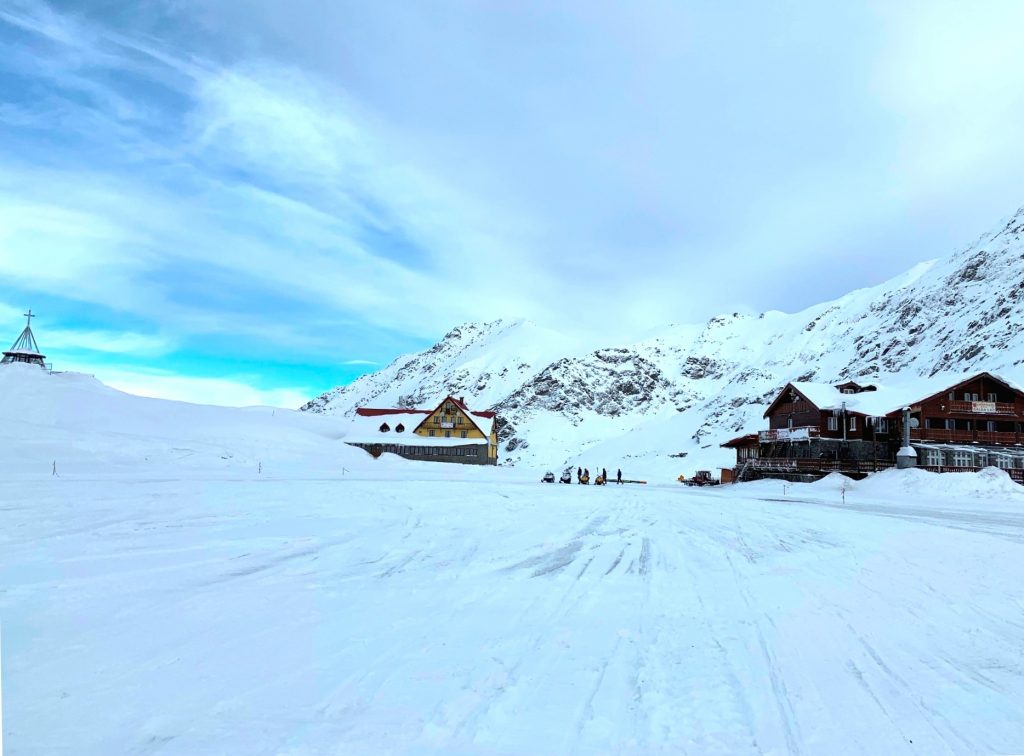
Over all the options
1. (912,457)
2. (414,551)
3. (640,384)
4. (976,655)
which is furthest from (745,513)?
(640,384)

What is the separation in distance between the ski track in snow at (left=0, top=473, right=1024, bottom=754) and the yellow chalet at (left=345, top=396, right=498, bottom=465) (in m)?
63.8

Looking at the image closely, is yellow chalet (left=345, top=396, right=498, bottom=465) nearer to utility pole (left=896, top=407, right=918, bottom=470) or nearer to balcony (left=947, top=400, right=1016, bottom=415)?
utility pole (left=896, top=407, right=918, bottom=470)

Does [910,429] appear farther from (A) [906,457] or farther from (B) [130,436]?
(B) [130,436]

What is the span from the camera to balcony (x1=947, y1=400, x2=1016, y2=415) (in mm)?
51531

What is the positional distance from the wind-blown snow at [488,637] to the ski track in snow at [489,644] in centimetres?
3

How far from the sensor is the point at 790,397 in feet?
204

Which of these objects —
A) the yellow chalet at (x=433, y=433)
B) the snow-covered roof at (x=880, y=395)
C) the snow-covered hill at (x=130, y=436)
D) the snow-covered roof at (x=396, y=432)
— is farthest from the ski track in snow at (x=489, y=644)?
the yellow chalet at (x=433, y=433)

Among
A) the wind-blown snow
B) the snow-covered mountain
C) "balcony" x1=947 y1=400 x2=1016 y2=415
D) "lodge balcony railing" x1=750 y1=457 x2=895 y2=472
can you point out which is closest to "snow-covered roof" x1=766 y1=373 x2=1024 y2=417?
"balcony" x1=947 y1=400 x2=1016 y2=415

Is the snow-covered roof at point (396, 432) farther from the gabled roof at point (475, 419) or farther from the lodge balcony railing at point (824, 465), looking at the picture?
the lodge balcony railing at point (824, 465)

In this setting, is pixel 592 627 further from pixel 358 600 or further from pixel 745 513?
pixel 745 513

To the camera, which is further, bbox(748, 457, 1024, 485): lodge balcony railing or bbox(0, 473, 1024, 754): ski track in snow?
bbox(748, 457, 1024, 485): lodge balcony railing

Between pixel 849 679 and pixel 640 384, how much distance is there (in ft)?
616

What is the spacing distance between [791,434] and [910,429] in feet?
31.2

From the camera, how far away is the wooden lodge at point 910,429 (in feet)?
165
